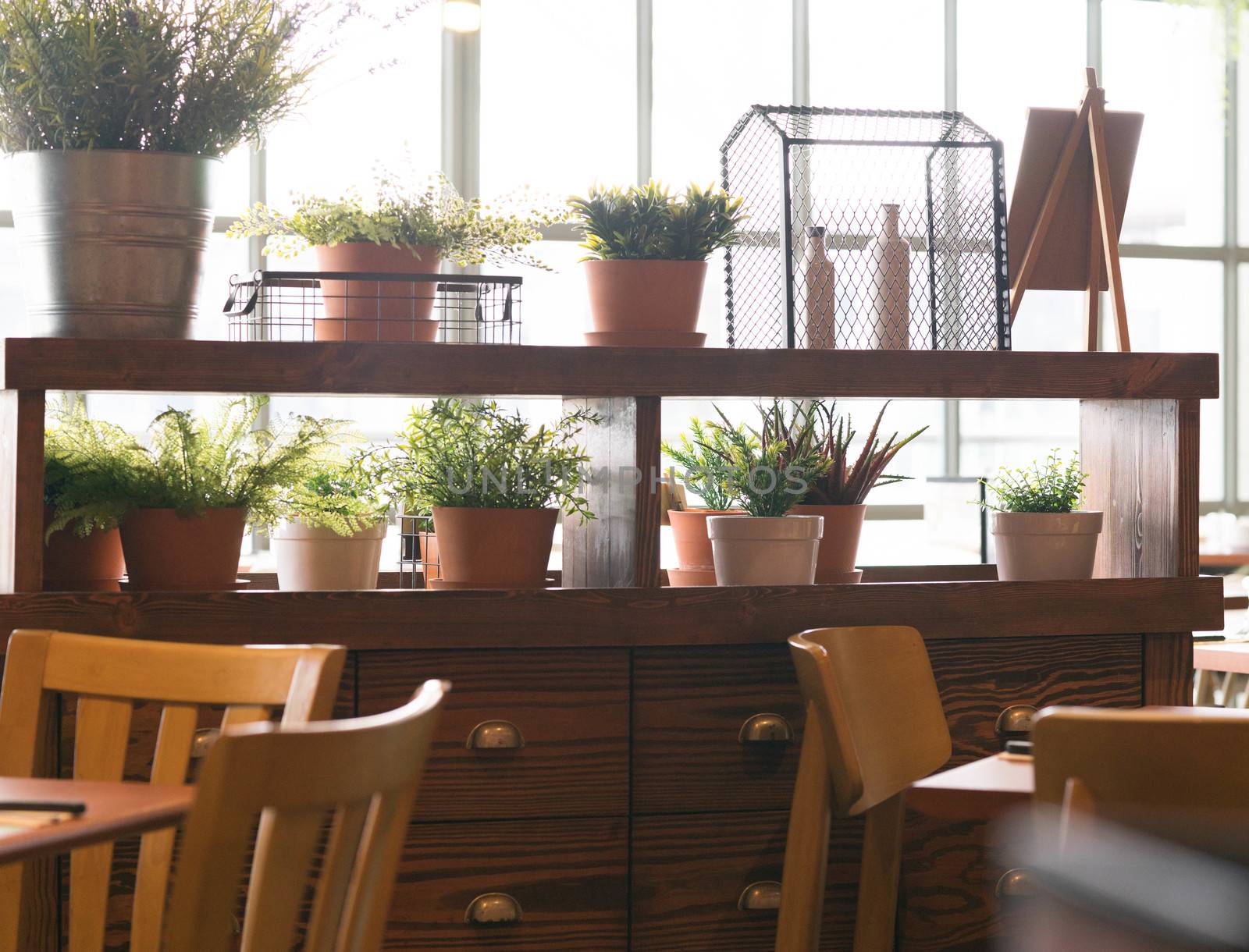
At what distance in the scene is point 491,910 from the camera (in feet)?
5.97

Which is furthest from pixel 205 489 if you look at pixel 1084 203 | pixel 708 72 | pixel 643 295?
pixel 708 72

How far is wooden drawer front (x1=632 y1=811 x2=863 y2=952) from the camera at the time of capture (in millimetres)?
1873

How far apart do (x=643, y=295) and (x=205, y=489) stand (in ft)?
2.15

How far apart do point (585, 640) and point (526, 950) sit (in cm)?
42

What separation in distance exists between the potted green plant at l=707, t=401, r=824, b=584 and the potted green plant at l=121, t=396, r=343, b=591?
57 cm

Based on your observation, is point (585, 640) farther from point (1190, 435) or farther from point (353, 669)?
point (1190, 435)

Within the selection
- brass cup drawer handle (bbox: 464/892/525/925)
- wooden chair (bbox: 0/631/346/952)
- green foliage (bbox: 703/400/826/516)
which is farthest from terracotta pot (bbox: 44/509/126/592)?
green foliage (bbox: 703/400/826/516)

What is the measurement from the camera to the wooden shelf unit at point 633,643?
1.78 metres

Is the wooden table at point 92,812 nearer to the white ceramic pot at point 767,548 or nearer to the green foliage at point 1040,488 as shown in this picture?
the white ceramic pot at point 767,548

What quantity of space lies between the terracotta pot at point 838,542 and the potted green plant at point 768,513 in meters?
0.05

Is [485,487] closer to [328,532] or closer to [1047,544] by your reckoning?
[328,532]

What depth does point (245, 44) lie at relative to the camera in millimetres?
1870

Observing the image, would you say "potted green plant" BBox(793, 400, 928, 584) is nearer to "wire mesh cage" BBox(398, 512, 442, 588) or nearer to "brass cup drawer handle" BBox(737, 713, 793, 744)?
"brass cup drawer handle" BBox(737, 713, 793, 744)

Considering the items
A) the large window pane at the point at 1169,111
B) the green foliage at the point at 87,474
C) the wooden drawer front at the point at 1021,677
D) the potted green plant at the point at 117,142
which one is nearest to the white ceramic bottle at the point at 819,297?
the wooden drawer front at the point at 1021,677
